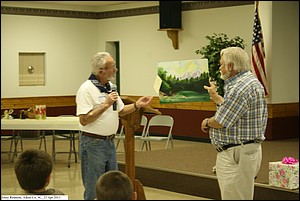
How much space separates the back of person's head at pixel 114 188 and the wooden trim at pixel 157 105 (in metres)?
8.21

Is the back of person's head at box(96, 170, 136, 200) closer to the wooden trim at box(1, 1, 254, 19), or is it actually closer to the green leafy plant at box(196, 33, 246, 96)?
the green leafy plant at box(196, 33, 246, 96)

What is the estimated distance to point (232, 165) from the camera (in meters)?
3.89

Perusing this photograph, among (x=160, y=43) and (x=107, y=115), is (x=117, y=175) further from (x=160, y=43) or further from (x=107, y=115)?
(x=160, y=43)

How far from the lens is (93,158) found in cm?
424

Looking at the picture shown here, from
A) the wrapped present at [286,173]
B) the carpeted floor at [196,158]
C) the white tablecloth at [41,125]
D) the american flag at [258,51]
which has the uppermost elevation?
the american flag at [258,51]

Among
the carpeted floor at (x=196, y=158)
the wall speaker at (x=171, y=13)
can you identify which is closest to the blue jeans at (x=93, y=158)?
the carpeted floor at (x=196, y=158)

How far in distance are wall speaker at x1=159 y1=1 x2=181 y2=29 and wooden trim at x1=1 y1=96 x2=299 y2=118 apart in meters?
1.56

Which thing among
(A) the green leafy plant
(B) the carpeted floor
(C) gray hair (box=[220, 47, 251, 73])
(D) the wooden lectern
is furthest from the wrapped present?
(A) the green leafy plant

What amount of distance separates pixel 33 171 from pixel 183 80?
8.66 ft

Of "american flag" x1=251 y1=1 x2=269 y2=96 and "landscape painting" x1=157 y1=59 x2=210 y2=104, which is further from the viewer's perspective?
"american flag" x1=251 y1=1 x2=269 y2=96

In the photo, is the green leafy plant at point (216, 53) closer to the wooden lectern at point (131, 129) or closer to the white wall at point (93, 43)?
the white wall at point (93, 43)

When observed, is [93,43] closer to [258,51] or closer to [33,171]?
[258,51]

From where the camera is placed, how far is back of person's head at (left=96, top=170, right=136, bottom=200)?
218 centimetres

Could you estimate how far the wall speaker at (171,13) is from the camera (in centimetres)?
1174
